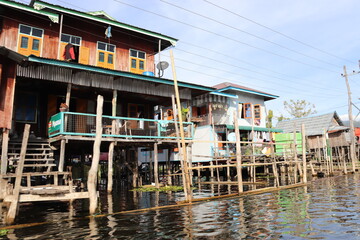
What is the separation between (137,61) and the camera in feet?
63.7

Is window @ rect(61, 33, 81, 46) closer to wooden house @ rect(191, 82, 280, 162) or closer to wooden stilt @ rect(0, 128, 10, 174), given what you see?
wooden stilt @ rect(0, 128, 10, 174)

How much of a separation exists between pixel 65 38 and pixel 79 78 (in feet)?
12.0

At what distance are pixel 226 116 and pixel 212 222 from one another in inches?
804

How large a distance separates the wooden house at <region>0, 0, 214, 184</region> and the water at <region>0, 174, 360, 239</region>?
207 inches

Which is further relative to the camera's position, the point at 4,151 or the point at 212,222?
the point at 4,151

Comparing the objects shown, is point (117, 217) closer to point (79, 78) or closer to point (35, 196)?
point (35, 196)

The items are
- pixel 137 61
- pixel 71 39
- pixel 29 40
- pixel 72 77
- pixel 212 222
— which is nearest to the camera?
pixel 212 222

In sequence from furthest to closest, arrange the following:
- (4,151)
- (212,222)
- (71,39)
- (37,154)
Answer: (71,39) → (37,154) → (4,151) → (212,222)

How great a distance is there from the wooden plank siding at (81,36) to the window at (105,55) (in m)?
0.21

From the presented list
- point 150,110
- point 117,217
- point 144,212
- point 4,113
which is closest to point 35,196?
point 117,217

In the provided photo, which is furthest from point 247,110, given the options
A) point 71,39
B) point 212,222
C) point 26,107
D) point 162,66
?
point 212,222

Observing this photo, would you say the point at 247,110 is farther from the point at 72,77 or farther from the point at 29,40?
the point at 29,40

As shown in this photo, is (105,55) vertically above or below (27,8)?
below

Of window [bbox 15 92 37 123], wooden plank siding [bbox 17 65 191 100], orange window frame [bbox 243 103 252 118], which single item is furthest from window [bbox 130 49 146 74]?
orange window frame [bbox 243 103 252 118]
